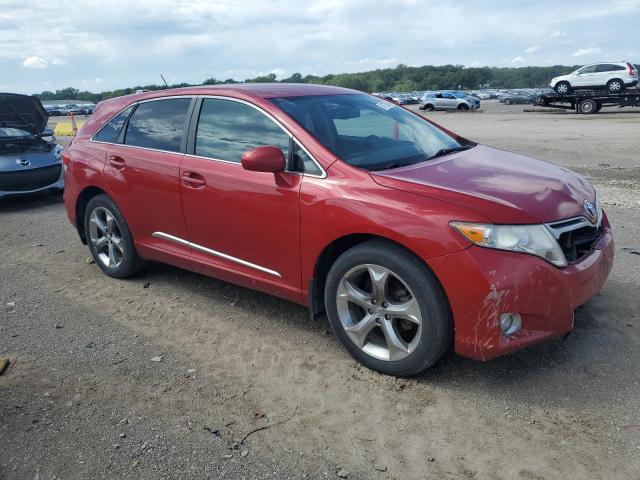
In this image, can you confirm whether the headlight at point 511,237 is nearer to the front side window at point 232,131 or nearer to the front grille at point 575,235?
the front grille at point 575,235

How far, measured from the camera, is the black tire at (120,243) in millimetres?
4777

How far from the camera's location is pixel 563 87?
3119 cm

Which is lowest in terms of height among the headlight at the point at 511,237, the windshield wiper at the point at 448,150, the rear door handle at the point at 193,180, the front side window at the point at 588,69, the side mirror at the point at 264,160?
the headlight at the point at 511,237

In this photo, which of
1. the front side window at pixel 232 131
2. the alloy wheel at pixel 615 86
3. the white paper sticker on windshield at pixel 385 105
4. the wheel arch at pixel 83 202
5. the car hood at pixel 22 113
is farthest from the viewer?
the alloy wheel at pixel 615 86

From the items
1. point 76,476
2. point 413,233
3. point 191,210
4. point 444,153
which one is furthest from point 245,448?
point 444,153

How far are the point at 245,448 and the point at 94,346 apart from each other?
5.46ft

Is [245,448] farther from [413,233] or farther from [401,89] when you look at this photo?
[401,89]

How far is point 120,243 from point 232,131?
66.4 inches

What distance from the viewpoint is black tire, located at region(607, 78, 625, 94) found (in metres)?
28.9

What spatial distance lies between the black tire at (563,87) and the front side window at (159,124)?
3082 centimetres

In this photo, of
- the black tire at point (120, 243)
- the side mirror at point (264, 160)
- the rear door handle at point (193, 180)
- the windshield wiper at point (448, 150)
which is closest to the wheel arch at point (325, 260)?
the side mirror at point (264, 160)

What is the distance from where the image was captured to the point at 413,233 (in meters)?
2.94

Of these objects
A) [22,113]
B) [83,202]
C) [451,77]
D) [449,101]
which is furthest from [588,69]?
[451,77]

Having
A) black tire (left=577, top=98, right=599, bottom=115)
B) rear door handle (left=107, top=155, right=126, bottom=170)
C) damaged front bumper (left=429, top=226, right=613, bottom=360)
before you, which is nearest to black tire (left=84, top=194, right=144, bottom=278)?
rear door handle (left=107, top=155, right=126, bottom=170)
